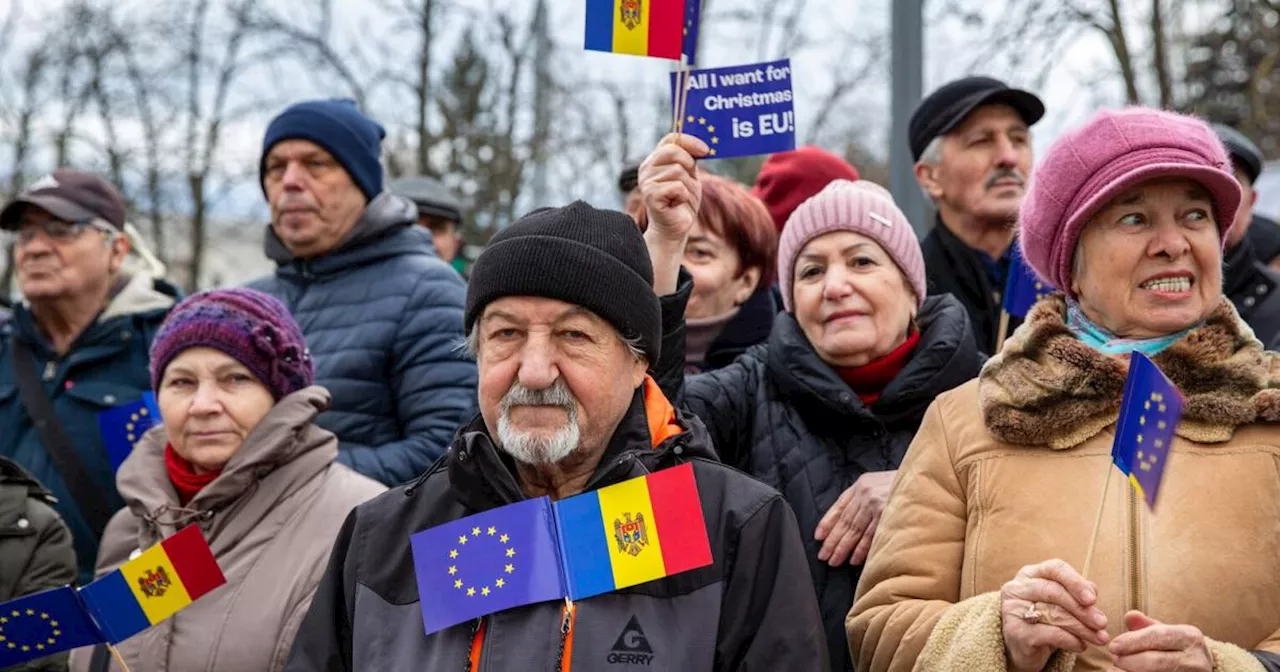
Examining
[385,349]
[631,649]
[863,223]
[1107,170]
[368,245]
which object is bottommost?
[631,649]

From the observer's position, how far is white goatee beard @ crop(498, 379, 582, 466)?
9.90ft

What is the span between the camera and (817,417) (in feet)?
12.4

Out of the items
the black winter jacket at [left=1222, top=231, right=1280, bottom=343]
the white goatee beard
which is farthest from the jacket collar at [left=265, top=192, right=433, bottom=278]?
the black winter jacket at [left=1222, top=231, right=1280, bottom=343]

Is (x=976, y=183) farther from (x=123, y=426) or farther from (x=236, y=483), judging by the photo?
(x=123, y=426)

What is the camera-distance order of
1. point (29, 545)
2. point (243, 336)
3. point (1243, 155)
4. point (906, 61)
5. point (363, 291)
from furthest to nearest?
1. point (906, 61)
2. point (1243, 155)
3. point (363, 291)
4. point (29, 545)
5. point (243, 336)

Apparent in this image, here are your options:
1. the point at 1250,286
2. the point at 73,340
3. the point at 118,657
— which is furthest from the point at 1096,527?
the point at 73,340

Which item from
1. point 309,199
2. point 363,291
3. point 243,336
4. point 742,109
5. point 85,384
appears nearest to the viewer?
point 742,109

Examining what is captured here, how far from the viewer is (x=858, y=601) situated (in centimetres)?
316

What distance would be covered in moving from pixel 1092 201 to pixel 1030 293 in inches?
47.3

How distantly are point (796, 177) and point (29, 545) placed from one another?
9.34ft

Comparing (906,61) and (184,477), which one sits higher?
(906,61)

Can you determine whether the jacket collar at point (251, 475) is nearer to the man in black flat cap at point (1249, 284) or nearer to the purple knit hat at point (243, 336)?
the purple knit hat at point (243, 336)

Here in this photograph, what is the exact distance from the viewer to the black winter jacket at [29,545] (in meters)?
4.18

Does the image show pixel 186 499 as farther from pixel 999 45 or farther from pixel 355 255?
pixel 999 45
